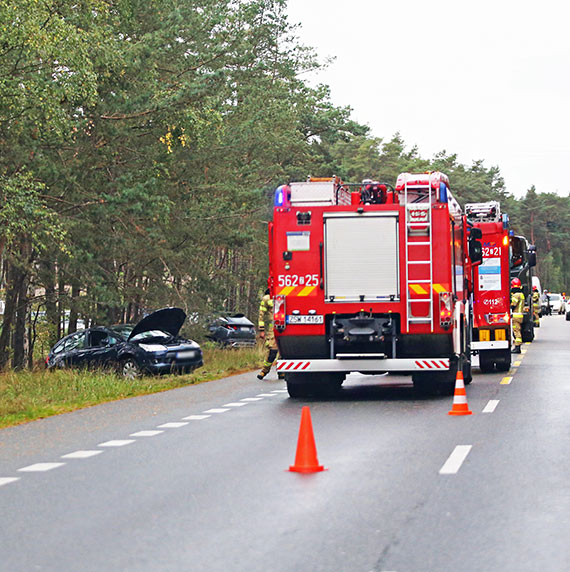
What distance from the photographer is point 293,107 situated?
55.1 metres

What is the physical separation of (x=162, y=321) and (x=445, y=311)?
9.01 m

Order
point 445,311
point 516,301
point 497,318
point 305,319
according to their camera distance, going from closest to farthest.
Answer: point 445,311, point 305,319, point 497,318, point 516,301

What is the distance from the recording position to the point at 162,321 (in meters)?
24.4

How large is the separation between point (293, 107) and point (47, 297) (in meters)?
24.7

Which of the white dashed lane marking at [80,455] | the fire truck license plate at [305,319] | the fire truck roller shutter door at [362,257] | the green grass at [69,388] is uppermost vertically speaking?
the fire truck roller shutter door at [362,257]

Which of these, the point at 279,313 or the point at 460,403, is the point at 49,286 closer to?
the point at 279,313

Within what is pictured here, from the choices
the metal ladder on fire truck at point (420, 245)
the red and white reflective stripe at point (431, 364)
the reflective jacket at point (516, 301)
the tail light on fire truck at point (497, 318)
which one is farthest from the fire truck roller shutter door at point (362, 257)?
the reflective jacket at point (516, 301)

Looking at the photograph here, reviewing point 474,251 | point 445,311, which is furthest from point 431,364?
point 474,251

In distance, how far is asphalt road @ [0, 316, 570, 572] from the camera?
21.9 feet

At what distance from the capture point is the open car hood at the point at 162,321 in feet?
79.0

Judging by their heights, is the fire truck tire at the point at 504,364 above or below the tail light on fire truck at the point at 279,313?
below

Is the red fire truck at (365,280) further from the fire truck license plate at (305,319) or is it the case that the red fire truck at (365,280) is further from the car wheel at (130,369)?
the car wheel at (130,369)

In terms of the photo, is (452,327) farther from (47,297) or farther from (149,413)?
(47,297)

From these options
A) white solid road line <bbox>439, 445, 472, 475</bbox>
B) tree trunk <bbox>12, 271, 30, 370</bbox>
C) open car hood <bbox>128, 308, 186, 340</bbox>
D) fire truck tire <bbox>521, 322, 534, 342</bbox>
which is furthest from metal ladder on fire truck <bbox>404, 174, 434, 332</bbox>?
fire truck tire <bbox>521, 322, 534, 342</bbox>
